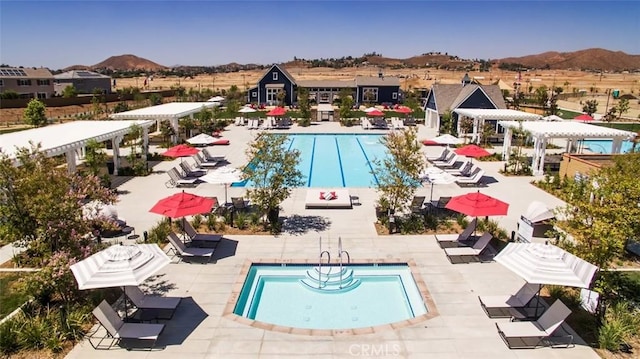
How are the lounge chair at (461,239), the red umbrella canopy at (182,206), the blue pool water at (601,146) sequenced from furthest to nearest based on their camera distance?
the blue pool water at (601,146)
the lounge chair at (461,239)
the red umbrella canopy at (182,206)

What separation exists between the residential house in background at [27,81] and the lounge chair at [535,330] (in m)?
67.0

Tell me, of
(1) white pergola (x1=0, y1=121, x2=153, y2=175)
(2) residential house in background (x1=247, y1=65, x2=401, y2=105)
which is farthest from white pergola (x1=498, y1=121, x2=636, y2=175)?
(2) residential house in background (x1=247, y1=65, x2=401, y2=105)

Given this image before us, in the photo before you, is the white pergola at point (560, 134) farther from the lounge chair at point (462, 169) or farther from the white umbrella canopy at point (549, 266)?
the white umbrella canopy at point (549, 266)

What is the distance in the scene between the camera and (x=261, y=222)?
15.5 meters

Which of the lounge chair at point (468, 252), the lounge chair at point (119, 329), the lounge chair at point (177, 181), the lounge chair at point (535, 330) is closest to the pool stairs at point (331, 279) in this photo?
the lounge chair at point (468, 252)

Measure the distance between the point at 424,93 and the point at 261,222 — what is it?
61.6m

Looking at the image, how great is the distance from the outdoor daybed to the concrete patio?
351 millimetres

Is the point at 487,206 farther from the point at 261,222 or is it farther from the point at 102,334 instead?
the point at 102,334

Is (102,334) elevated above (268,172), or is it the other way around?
(268,172)

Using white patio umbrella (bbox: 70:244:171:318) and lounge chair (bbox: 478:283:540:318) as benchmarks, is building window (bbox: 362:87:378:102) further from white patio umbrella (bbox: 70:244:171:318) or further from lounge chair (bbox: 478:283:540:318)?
white patio umbrella (bbox: 70:244:171:318)

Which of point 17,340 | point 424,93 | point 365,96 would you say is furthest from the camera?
point 424,93

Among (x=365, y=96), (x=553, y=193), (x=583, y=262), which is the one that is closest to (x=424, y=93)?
(x=365, y=96)

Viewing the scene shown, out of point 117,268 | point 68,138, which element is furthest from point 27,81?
point 117,268

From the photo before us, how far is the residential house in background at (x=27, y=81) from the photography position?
61000 mm
